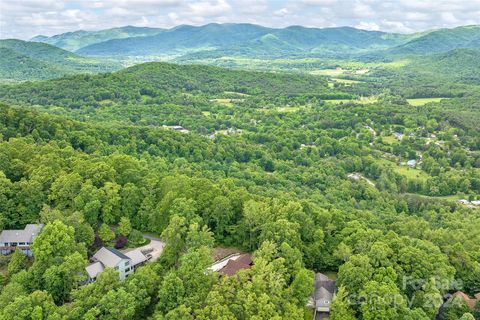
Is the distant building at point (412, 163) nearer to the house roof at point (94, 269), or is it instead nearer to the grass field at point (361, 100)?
the grass field at point (361, 100)

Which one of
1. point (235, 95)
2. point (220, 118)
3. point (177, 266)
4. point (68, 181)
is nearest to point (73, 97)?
point (220, 118)

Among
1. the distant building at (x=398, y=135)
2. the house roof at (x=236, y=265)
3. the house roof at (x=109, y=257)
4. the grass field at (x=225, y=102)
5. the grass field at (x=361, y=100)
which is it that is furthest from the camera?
the grass field at (x=361, y=100)

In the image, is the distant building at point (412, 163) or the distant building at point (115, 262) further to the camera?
the distant building at point (412, 163)

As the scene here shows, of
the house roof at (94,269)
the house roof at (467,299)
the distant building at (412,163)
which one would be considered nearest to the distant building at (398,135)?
the distant building at (412,163)

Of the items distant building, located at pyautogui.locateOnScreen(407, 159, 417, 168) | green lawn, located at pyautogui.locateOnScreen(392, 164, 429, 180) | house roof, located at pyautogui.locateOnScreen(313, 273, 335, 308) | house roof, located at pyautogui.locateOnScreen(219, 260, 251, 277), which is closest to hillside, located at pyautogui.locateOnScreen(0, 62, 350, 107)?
distant building, located at pyautogui.locateOnScreen(407, 159, 417, 168)

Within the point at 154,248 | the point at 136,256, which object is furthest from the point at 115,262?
the point at 154,248

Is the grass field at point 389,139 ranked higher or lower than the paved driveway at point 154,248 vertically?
lower

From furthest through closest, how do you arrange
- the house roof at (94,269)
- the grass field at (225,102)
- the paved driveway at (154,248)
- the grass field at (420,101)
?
the grass field at (420,101) → the grass field at (225,102) → the paved driveway at (154,248) → the house roof at (94,269)
